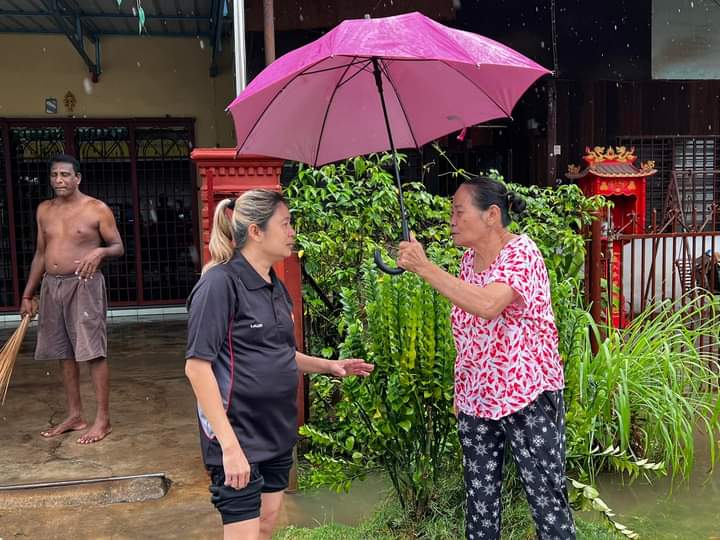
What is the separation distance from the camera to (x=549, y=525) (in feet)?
8.25

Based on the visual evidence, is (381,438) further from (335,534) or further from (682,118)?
(682,118)

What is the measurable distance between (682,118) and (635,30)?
121cm

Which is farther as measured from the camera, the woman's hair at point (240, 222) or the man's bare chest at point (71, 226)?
the man's bare chest at point (71, 226)

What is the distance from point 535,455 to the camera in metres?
2.49

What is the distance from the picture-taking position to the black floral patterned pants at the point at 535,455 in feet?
8.18

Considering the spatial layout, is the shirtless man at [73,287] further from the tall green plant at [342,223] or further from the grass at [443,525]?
the grass at [443,525]

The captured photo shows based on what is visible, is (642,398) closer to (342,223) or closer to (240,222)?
(342,223)

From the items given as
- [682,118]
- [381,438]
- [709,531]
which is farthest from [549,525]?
[682,118]

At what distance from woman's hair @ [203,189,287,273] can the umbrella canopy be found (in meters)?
0.38

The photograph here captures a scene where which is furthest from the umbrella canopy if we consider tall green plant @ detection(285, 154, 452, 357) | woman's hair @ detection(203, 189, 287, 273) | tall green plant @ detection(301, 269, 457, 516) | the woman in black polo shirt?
tall green plant @ detection(285, 154, 452, 357)

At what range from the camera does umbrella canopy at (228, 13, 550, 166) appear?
2.39 metres

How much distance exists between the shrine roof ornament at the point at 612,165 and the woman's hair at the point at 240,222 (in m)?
6.03

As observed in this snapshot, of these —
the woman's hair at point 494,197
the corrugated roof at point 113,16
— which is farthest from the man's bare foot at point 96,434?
the corrugated roof at point 113,16

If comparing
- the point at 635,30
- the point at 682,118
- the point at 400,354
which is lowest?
the point at 400,354
